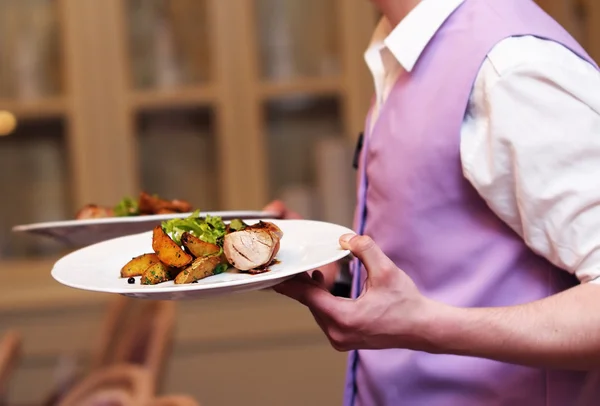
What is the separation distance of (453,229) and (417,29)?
0.24 meters

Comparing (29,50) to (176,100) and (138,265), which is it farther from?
(138,265)

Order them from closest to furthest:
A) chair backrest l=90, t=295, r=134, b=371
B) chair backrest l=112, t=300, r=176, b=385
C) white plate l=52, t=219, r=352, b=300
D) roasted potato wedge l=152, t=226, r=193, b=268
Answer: white plate l=52, t=219, r=352, b=300 < roasted potato wedge l=152, t=226, r=193, b=268 < chair backrest l=112, t=300, r=176, b=385 < chair backrest l=90, t=295, r=134, b=371

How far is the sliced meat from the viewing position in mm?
792

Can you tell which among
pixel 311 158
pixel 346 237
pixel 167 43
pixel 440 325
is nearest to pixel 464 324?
pixel 440 325

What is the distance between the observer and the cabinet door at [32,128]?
258 centimetres

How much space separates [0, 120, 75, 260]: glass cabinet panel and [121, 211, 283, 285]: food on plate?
183 cm

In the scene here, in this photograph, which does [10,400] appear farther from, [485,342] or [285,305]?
[485,342]

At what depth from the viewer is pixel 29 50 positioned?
262cm

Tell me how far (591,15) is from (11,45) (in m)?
1.79

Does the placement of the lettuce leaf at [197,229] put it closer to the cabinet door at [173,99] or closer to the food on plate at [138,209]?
the food on plate at [138,209]

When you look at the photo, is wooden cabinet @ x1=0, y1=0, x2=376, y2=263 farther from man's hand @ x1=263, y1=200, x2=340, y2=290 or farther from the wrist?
the wrist

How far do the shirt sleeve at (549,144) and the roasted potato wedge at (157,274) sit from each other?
1.12ft

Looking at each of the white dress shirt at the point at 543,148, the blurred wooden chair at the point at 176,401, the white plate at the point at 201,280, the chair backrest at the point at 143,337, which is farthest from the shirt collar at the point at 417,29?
the chair backrest at the point at 143,337

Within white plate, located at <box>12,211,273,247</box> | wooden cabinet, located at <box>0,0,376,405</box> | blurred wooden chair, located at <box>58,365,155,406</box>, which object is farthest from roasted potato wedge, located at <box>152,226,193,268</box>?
wooden cabinet, located at <box>0,0,376,405</box>
